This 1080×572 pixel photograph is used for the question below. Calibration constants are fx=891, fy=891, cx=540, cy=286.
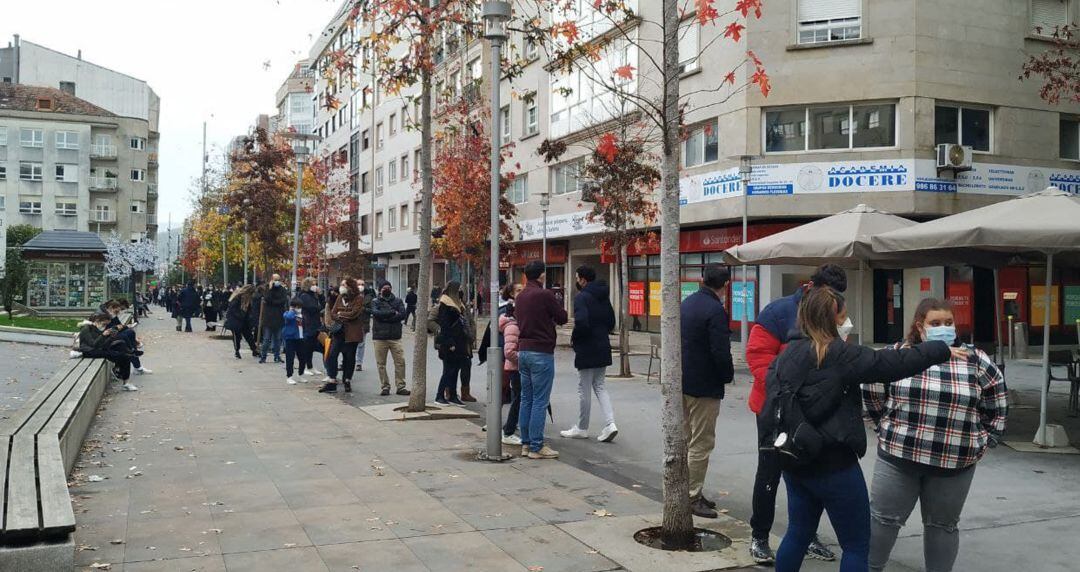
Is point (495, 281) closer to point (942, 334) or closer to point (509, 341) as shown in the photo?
point (509, 341)

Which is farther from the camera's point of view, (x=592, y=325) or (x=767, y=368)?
(x=592, y=325)

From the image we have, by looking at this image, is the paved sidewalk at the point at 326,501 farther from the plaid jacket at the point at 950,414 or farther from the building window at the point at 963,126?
the building window at the point at 963,126

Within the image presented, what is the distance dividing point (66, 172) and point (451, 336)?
75.0 metres

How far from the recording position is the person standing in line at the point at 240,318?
2055 cm

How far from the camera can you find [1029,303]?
2556cm

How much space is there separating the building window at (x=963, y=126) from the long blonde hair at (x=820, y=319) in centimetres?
2165

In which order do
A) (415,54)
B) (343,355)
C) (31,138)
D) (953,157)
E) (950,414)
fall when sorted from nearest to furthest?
1. (950,414)
2. (415,54)
3. (343,355)
4. (953,157)
5. (31,138)

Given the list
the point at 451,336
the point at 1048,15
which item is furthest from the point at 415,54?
the point at 1048,15

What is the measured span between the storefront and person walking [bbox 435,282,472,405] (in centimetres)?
2938

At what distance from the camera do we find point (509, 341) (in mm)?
9969

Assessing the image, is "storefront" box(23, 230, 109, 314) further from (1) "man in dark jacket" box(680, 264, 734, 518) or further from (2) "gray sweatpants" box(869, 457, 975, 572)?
(2) "gray sweatpants" box(869, 457, 975, 572)

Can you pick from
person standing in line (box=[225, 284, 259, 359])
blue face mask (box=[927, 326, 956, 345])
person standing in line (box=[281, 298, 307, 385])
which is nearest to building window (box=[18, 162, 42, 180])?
person standing in line (box=[225, 284, 259, 359])

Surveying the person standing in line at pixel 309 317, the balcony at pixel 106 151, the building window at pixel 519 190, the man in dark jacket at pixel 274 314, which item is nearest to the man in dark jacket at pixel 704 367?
the person standing in line at pixel 309 317

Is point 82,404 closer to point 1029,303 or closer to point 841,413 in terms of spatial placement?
point 841,413
